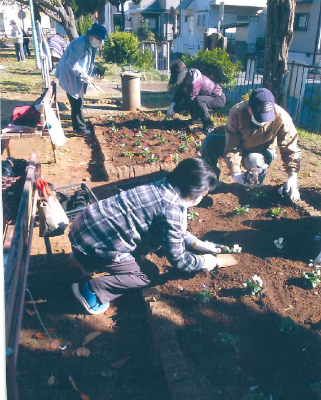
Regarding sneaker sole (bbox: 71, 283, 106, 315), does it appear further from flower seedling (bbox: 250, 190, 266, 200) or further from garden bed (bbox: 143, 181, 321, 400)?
flower seedling (bbox: 250, 190, 266, 200)

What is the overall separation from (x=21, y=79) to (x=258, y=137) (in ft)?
38.9

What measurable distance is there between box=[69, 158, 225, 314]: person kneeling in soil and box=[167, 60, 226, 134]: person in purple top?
4.37 m

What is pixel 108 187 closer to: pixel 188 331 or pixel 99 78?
pixel 188 331

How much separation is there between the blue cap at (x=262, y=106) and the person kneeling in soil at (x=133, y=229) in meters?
1.60

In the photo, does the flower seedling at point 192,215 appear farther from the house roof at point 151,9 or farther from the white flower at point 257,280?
the house roof at point 151,9

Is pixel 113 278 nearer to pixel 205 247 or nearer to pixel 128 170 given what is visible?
pixel 205 247

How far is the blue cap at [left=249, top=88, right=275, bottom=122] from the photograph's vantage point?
161 inches

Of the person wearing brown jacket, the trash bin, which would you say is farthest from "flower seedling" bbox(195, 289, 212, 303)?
the trash bin

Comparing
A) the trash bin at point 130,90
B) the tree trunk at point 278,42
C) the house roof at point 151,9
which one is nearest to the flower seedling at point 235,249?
the tree trunk at point 278,42

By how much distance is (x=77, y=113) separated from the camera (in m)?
7.25

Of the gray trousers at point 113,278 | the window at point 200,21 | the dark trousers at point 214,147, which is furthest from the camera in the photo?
→ the window at point 200,21

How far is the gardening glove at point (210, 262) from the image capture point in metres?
3.29

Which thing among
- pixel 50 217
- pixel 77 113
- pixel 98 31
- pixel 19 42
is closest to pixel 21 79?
pixel 19 42

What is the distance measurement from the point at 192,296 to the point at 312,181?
3061 millimetres
